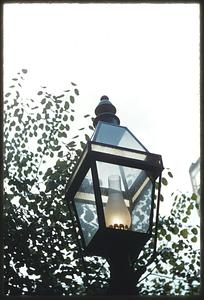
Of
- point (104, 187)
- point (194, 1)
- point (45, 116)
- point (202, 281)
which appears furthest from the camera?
point (45, 116)

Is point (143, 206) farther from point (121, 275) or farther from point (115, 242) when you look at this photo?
point (121, 275)

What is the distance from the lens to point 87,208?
2.66 m

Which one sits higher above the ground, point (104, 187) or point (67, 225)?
point (67, 225)

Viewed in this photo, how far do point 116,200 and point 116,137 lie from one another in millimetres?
392

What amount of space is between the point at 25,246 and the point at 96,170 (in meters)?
4.08

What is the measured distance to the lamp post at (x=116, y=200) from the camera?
98.0 inches

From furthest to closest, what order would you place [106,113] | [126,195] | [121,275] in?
[106,113] < [126,195] < [121,275]

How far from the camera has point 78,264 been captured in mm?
6242

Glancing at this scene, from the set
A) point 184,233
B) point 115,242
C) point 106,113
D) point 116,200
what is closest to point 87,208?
point 116,200

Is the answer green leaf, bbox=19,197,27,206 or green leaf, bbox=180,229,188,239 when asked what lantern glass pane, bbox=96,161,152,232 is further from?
green leaf, bbox=180,229,188,239

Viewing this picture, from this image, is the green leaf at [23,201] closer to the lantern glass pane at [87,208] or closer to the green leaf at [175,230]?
the green leaf at [175,230]

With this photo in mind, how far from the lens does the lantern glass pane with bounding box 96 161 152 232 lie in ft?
8.45

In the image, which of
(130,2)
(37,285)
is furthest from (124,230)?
(37,285)

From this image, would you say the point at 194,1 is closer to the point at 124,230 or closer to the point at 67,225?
the point at 124,230
